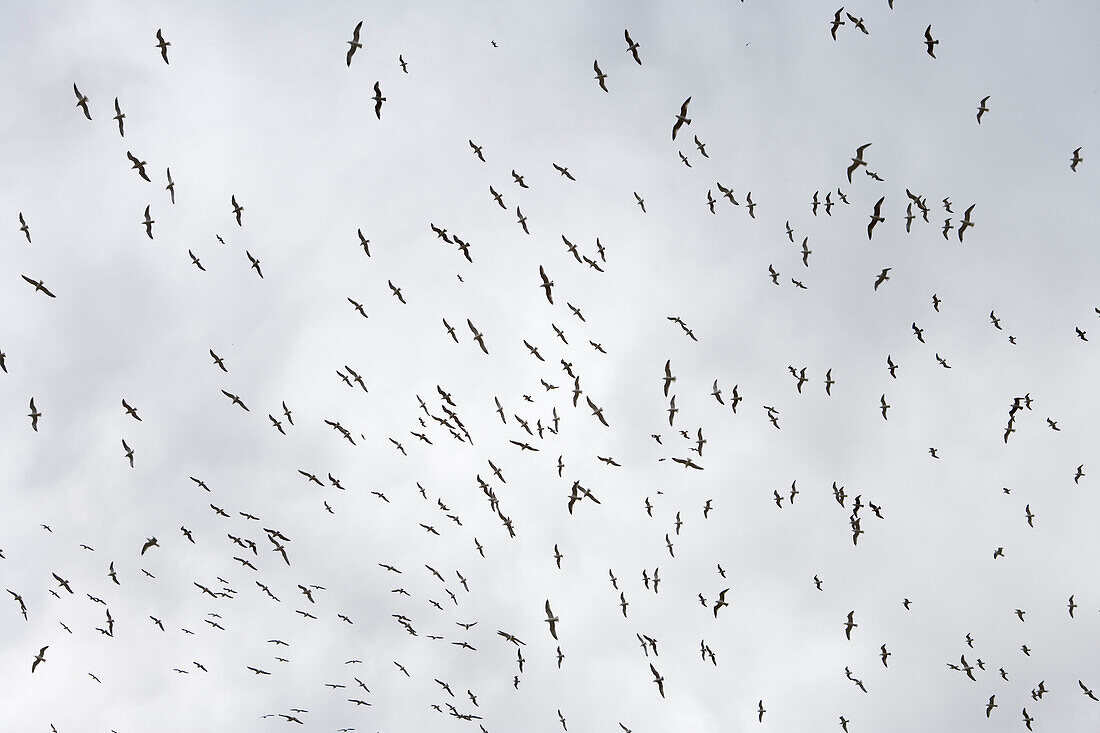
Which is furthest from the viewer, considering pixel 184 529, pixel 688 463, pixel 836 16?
pixel 184 529

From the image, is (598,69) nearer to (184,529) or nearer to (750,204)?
(750,204)

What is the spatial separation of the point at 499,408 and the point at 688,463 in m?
18.5

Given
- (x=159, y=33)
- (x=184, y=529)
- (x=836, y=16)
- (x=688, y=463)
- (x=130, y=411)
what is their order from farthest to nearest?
(x=184, y=529)
(x=130, y=411)
(x=688, y=463)
(x=836, y=16)
(x=159, y=33)

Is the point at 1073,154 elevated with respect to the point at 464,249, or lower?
elevated

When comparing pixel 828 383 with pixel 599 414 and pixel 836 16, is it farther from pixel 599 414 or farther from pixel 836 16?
pixel 836 16

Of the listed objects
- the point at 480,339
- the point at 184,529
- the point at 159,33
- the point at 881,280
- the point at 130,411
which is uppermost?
the point at 881,280

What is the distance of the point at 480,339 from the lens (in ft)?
243

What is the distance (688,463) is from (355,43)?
41941mm

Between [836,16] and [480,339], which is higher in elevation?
[836,16]

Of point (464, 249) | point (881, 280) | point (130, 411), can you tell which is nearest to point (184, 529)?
point (130, 411)

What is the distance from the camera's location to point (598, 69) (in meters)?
67.8

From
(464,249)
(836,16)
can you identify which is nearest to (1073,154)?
(836,16)

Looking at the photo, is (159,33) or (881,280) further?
(881,280)

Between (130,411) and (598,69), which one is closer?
(598,69)
